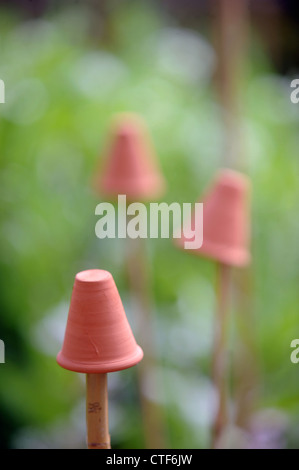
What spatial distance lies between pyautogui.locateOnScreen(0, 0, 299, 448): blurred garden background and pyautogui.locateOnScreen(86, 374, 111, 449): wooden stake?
301mm

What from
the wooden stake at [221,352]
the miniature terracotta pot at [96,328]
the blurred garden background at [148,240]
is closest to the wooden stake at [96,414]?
the miniature terracotta pot at [96,328]

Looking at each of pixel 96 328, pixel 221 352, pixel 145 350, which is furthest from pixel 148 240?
pixel 96 328

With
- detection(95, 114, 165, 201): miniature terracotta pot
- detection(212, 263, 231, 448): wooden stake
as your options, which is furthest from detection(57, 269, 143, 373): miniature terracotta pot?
detection(95, 114, 165, 201): miniature terracotta pot

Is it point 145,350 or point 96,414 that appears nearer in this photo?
point 96,414

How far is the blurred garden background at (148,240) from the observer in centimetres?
72

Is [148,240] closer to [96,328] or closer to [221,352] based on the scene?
[221,352]

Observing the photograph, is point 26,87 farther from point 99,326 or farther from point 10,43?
point 99,326

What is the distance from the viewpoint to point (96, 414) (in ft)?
0.96

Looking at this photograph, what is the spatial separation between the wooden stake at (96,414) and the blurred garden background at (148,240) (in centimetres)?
30

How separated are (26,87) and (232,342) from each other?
50 cm

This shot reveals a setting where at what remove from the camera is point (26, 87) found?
3.34 feet

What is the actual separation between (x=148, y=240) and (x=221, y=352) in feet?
1.50

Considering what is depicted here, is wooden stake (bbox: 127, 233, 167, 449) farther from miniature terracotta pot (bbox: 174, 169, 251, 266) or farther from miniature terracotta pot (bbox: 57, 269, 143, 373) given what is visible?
miniature terracotta pot (bbox: 57, 269, 143, 373)
